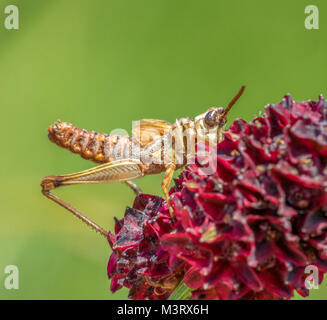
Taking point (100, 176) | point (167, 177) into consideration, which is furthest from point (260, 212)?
point (100, 176)

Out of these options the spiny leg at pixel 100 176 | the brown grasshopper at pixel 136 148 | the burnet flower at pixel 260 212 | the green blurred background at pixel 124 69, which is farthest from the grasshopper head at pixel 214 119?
the green blurred background at pixel 124 69

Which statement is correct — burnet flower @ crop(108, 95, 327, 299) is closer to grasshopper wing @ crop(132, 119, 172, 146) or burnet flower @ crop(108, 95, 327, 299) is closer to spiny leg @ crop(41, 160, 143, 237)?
spiny leg @ crop(41, 160, 143, 237)

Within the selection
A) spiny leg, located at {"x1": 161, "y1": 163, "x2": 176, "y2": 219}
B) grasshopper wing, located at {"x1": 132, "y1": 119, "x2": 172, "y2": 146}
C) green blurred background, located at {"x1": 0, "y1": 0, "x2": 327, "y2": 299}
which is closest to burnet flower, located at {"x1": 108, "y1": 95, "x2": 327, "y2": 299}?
spiny leg, located at {"x1": 161, "y1": 163, "x2": 176, "y2": 219}

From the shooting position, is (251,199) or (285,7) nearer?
(251,199)

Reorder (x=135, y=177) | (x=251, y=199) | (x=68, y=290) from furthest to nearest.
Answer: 1. (x=68, y=290)
2. (x=135, y=177)
3. (x=251, y=199)

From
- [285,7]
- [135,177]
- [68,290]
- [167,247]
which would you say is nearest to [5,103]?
[68,290]

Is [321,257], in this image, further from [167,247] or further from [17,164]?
[17,164]
